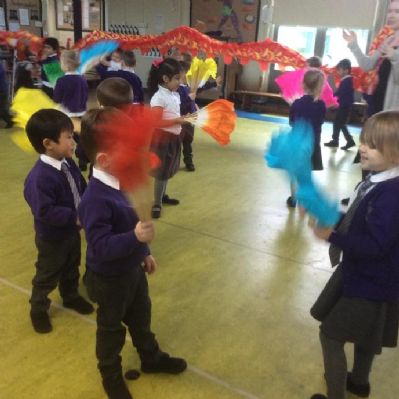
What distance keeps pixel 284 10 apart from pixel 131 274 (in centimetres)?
997

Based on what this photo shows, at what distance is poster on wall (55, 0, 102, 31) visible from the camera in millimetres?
12836

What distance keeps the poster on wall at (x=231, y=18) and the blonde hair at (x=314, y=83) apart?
7.36 m

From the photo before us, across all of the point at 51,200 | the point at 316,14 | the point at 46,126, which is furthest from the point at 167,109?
the point at 316,14

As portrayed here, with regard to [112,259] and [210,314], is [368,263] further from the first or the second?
[210,314]

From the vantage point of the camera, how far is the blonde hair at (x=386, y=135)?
1.59 meters

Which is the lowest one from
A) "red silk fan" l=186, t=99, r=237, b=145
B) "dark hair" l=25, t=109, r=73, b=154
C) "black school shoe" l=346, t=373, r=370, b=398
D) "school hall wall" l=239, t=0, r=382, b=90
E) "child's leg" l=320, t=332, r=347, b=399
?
"black school shoe" l=346, t=373, r=370, b=398

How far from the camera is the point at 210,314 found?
2.68 meters

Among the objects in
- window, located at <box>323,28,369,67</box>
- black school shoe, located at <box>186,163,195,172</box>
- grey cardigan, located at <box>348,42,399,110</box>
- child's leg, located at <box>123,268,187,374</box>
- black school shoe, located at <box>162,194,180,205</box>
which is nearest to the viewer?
child's leg, located at <box>123,268,187,374</box>

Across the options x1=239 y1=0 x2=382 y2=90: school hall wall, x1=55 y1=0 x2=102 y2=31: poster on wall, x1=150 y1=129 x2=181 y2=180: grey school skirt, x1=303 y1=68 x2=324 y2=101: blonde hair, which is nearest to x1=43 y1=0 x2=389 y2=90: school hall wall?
x1=239 y1=0 x2=382 y2=90: school hall wall

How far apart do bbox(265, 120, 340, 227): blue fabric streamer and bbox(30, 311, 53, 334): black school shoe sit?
1.66m

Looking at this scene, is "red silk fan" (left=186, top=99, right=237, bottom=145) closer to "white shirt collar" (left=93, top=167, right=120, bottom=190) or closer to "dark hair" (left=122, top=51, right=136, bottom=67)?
"white shirt collar" (left=93, top=167, right=120, bottom=190)

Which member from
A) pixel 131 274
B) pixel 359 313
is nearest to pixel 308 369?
pixel 359 313

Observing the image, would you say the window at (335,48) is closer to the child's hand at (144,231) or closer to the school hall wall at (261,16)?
the school hall wall at (261,16)

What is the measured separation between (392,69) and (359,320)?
312cm
